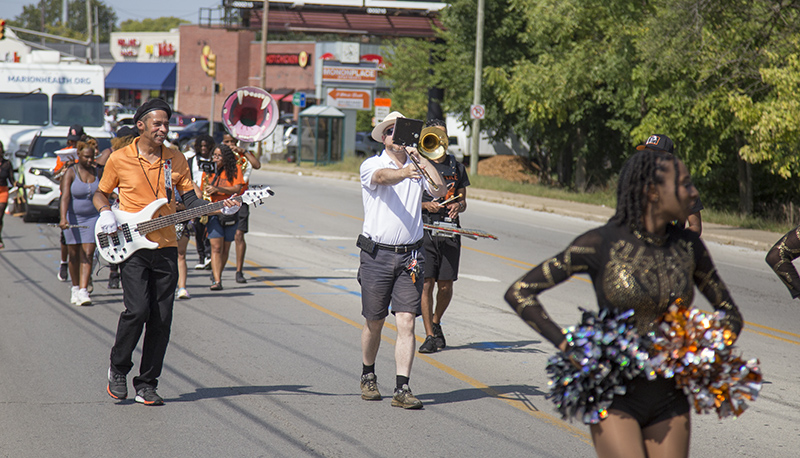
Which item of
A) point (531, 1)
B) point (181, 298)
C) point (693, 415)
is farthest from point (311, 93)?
point (693, 415)

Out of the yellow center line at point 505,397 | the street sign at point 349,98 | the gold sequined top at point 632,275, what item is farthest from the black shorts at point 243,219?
the street sign at point 349,98

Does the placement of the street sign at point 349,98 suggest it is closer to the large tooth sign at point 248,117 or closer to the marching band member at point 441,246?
the large tooth sign at point 248,117

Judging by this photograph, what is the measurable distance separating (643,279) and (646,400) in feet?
1.49

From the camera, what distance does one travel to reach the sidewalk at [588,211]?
17.5 metres

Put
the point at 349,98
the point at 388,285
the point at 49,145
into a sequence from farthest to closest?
the point at 349,98 < the point at 49,145 < the point at 388,285

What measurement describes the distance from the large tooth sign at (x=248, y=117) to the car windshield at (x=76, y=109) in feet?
30.7

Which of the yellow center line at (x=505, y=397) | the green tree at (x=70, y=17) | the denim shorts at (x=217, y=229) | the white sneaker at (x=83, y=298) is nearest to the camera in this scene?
the yellow center line at (x=505, y=397)

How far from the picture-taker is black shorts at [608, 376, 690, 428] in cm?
315

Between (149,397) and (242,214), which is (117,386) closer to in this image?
(149,397)

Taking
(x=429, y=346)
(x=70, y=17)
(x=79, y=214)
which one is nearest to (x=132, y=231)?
(x=429, y=346)

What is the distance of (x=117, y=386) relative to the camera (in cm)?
594

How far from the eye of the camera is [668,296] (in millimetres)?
3201

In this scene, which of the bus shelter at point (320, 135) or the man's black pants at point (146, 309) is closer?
the man's black pants at point (146, 309)

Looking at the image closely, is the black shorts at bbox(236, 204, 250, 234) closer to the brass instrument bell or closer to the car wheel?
the brass instrument bell
